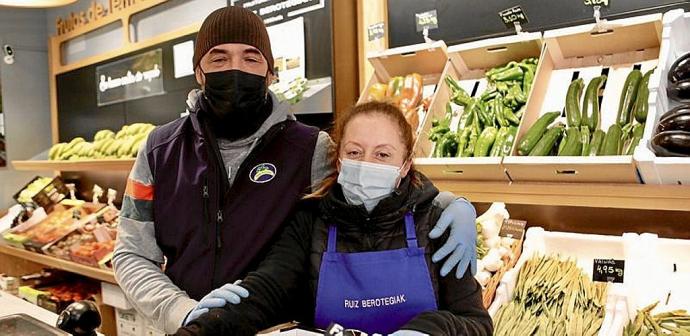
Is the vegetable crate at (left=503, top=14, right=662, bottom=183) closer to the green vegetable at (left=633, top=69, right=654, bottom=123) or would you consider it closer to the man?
the green vegetable at (left=633, top=69, right=654, bottom=123)

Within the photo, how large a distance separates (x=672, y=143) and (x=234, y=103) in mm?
1382

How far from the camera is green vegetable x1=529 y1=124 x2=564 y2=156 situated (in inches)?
91.8

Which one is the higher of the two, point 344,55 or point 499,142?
point 344,55

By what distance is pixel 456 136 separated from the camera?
104 inches

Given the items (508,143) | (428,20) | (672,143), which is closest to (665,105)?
(672,143)

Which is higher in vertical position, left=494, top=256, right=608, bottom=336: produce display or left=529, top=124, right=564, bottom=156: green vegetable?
left=529, top=124, right=564, bottom=156: green vegetable

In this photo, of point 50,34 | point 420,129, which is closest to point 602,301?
Answer: point 420,129

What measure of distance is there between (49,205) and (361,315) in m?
4.88

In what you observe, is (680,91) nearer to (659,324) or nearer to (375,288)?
(659,324)

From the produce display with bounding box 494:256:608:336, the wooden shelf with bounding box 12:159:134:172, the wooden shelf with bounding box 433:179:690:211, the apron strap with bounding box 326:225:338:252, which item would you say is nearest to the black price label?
the wooden shelf with bounding box 433:179:690:211

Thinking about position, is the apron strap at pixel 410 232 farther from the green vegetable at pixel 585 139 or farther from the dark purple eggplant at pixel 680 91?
the dark purple eggplant at pixel 680 91

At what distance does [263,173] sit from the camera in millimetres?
1694

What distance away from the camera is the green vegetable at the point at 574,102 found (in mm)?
2427

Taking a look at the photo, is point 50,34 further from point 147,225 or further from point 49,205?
point 147,225
